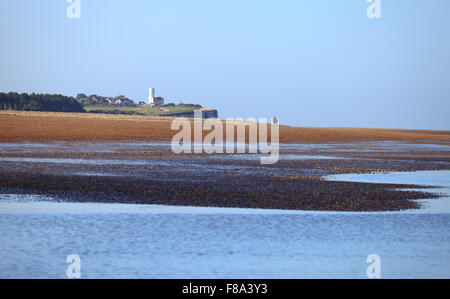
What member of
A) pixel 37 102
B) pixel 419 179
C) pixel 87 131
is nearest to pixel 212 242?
pixel 419 179

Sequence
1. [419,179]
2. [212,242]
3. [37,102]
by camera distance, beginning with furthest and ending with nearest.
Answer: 1. [37,102]
2. [419,179]
3. [212,242]

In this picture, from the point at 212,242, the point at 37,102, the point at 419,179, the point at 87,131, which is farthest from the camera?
the point at 37,102

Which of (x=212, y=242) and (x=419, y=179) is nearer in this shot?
(x=212, y=242)

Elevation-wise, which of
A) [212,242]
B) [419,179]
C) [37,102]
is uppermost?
[37,102]

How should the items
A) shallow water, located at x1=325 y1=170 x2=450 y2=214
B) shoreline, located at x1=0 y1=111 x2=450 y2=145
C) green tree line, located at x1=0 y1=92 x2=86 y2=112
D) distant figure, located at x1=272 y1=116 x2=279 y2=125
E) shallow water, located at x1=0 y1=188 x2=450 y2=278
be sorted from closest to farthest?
shallow water, located at x1=0 y1=188 x2=450 y2=278, shallow water, located at x1=325 y1=170 x2=450 y2=214, shoreline, located at x1=0 y1=111 x2=450 y2=145, distant figure, located at x1=272 y1=116 x2=279 y2=125, green tree line, located at x1=0 y1=92 x2=86 y2=112

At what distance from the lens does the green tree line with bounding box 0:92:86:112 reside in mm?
129225

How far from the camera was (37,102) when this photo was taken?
133m

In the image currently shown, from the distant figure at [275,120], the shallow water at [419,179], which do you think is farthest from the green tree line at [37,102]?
the shallow water at [419,179]

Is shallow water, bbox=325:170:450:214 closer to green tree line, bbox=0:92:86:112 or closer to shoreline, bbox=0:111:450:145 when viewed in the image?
shoreline, bbox=0:111:450:145

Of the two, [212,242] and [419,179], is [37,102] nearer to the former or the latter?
[419,179]

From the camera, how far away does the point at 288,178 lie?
26.7 meters

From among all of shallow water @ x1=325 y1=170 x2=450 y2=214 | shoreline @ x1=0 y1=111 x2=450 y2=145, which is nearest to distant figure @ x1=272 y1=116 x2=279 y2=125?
shoreline @ x1=0 y1=111 x2=450 y2=145

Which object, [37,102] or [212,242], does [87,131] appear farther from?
[37,102]

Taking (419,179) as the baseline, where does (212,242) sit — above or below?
above
